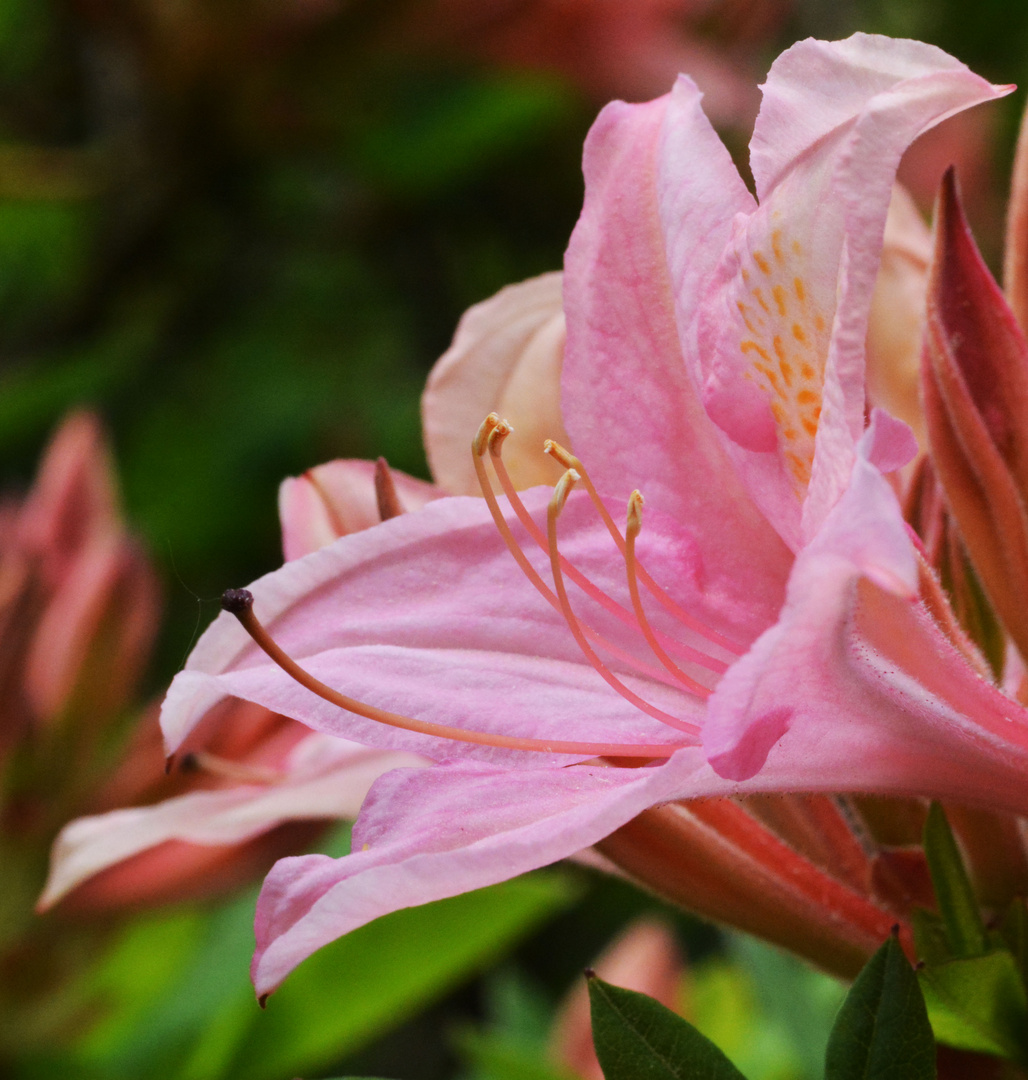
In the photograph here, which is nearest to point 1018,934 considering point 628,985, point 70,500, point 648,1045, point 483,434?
point 648,1045

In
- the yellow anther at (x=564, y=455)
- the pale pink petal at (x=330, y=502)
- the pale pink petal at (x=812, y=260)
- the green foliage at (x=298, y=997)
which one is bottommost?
the green foliage at (x=298, y=997)

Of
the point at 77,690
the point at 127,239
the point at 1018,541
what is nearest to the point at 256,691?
the point at 1018,541

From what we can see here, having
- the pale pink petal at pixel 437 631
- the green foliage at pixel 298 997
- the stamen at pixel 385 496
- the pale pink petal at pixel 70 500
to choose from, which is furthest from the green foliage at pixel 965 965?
the pale pink petal at pixel 70 500

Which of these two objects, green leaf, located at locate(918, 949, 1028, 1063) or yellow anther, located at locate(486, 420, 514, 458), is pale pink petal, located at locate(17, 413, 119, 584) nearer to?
yellow anther, located at locate(486, 420, 514, 458)

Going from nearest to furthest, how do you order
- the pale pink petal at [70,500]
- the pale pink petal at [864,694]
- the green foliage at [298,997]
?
the pale pink petal at [864,694]
the green foliage at [298,997]
the pale pink petal at [70,500]

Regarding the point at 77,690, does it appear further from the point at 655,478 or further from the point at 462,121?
the point at 462,121

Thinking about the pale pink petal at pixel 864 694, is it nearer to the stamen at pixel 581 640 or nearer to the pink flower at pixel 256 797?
the stamen at pixel 581 640
